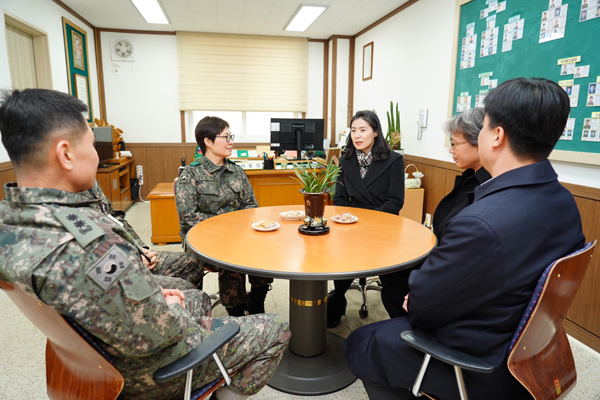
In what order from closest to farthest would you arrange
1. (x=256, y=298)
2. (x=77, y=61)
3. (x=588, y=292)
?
(x=588, y=292)
(x=256, y=298)
(x=77, y=61)

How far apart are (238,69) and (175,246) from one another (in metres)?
3.62

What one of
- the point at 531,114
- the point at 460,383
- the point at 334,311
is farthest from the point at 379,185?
the point at 460,383

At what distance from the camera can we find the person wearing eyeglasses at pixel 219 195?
2.30 metres

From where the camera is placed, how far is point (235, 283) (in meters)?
2.29

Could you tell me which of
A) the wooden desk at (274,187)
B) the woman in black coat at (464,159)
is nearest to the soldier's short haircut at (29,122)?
the woman in black coat at (464,159)

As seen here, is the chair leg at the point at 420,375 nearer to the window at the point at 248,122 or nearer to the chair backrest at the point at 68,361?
the chair backrest at the point at 68,361

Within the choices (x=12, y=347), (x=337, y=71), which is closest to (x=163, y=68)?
(x=337, y=71)

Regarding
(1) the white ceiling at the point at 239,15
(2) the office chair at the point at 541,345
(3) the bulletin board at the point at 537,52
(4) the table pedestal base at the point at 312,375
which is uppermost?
(1) the white ceiling at the point at 239,15

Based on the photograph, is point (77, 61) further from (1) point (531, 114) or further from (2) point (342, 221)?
(1) point (531, 114)

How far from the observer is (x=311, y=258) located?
4.82 feet

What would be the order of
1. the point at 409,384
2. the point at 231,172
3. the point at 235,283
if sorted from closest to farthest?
the point at 409,384, the point at 235,283, the point at 231,172

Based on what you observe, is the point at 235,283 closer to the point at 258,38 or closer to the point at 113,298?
the point at 113,298

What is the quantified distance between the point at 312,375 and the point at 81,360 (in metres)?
1.19

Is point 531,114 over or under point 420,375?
over
